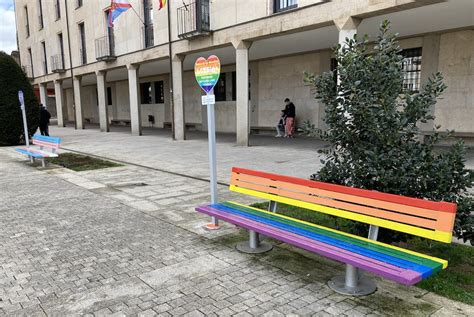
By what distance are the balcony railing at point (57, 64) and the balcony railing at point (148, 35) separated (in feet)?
40.6

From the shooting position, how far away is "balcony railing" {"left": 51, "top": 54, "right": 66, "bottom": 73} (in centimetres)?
2881

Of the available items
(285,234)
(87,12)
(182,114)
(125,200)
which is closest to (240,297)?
(285,234)

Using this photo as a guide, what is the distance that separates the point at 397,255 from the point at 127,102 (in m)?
30.9

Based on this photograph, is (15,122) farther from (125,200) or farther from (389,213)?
(389,213)

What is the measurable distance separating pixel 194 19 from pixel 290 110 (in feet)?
18.3

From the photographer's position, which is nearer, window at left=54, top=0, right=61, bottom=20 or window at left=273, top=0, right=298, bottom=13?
window at left=273, top=0, right=298, bottom=13

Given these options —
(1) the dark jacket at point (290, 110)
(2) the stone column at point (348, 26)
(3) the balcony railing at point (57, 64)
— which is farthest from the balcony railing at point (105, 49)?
(2) the stone column at point (348, 26)

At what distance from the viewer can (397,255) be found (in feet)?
9.67

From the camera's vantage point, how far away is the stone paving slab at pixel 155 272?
303 cm

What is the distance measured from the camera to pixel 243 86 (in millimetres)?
13891

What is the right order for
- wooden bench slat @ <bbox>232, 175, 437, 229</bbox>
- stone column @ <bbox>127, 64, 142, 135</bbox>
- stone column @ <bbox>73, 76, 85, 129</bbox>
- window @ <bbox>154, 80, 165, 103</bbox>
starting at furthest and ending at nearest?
stone column @ <bbox>73, 76, 85, 129</bbox> < window @ <bbox>154, 80, 165, 103</bbox> < stone column @ <bbox>127, 64, 142, 135</bbox> < wooden bench slat @ <bbox>232, 175, 437, 229</bbox>

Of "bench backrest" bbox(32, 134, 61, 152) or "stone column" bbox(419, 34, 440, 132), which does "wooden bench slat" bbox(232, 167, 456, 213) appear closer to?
"bench backrest" bbox(32, 134, 61, 152)

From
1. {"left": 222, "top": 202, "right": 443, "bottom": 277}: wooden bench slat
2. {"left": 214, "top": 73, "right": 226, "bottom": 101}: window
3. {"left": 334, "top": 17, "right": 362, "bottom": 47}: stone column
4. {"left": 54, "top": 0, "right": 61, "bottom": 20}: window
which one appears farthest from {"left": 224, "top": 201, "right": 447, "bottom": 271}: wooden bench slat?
{"left": 54, "top": 0, "right": 61, "bottom": 20}: window

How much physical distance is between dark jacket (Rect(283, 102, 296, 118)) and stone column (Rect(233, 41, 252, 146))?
3548mm
